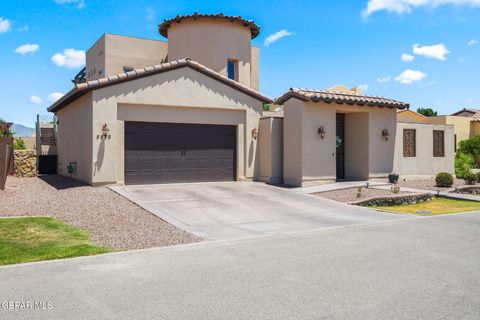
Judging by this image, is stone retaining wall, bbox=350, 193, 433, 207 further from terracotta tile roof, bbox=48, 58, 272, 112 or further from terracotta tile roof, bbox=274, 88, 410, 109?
terracotta tile roof, bbox=48, 58, 272, 112

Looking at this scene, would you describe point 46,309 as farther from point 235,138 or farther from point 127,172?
point 235,138

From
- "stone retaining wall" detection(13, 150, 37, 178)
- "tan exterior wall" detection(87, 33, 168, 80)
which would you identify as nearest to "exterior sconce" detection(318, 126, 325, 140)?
"stone retaining wall" detection(13, 150, 37, 178)

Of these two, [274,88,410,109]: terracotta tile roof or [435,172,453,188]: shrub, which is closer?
[274,88,410,109]: terracotta tile roof

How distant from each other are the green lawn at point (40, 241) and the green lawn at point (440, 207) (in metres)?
9.22

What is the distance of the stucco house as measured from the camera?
16.3 metres

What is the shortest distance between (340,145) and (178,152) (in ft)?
25.3

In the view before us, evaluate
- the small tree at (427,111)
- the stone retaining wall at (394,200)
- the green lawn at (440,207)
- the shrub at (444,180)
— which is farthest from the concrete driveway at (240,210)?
the small tree at (427,111)

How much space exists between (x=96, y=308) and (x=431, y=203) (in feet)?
44.2

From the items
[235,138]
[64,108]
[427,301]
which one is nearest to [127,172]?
[235,138]

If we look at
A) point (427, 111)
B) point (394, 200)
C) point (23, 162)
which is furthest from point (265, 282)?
point (427, 111)

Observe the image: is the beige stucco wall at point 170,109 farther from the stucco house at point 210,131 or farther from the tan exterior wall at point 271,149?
the tan exterior wall at point 271,149

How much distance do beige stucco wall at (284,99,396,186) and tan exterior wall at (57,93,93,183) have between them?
26.6 ft

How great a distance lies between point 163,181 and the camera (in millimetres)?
17344

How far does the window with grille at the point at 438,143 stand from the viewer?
851 inches
